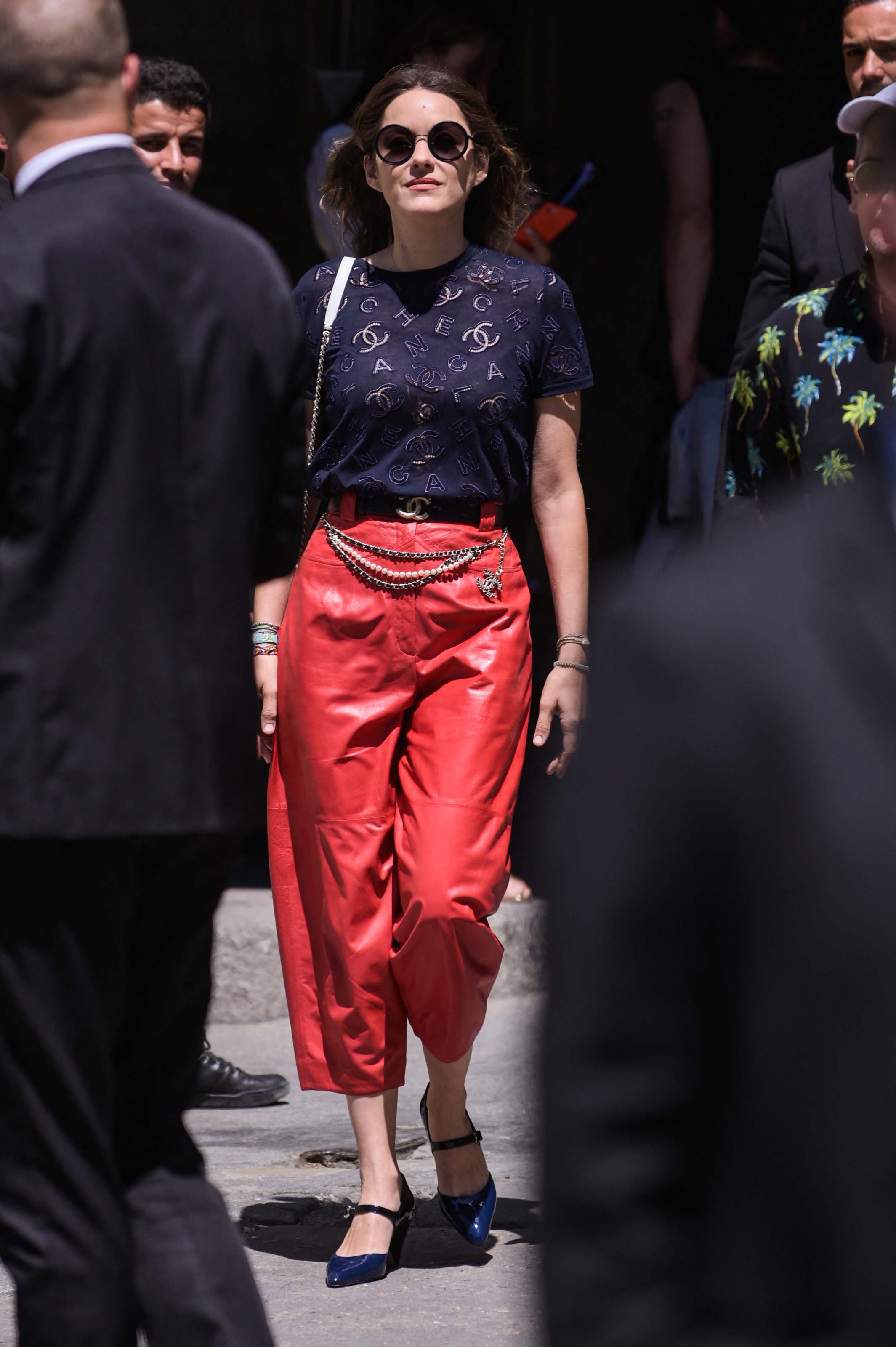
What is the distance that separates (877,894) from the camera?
0.97m

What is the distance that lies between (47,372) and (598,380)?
4.76 m

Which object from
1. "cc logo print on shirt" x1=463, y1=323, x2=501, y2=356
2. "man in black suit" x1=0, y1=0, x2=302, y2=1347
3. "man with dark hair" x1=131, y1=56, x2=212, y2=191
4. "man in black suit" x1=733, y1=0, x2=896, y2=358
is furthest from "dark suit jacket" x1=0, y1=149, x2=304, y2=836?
"man with dark hair" x1=131, y1=56, x2=212, y2=191

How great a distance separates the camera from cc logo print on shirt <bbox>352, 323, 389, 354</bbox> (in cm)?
349

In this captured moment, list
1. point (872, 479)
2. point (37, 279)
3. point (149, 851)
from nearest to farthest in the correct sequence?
point (872, 479), point (37, 279), point (149, 851)

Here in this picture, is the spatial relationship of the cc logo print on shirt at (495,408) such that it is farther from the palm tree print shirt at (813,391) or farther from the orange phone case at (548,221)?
the orange phone case at (548,221)

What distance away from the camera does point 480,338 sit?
3.52m

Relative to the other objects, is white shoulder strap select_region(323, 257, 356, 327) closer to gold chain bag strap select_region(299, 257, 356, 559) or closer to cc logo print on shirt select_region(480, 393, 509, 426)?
gold chain bag strap select_region(299, 257, 356, 559)

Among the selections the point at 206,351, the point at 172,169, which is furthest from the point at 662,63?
the point at 206,351

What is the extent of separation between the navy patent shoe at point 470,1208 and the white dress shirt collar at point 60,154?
1.90 metres

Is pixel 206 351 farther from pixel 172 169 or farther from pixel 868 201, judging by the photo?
pixel 172 169

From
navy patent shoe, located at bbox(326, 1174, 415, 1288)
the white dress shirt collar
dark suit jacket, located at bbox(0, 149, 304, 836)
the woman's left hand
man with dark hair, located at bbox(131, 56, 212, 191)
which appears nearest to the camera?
dark suit jacket, located at bbox(0, 149, 304, 836)

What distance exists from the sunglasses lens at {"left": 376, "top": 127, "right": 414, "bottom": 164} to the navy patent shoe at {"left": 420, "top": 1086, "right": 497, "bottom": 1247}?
1684 mm

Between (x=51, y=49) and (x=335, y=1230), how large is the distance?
2.27 meters

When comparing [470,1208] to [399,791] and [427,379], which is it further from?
[427,379]
